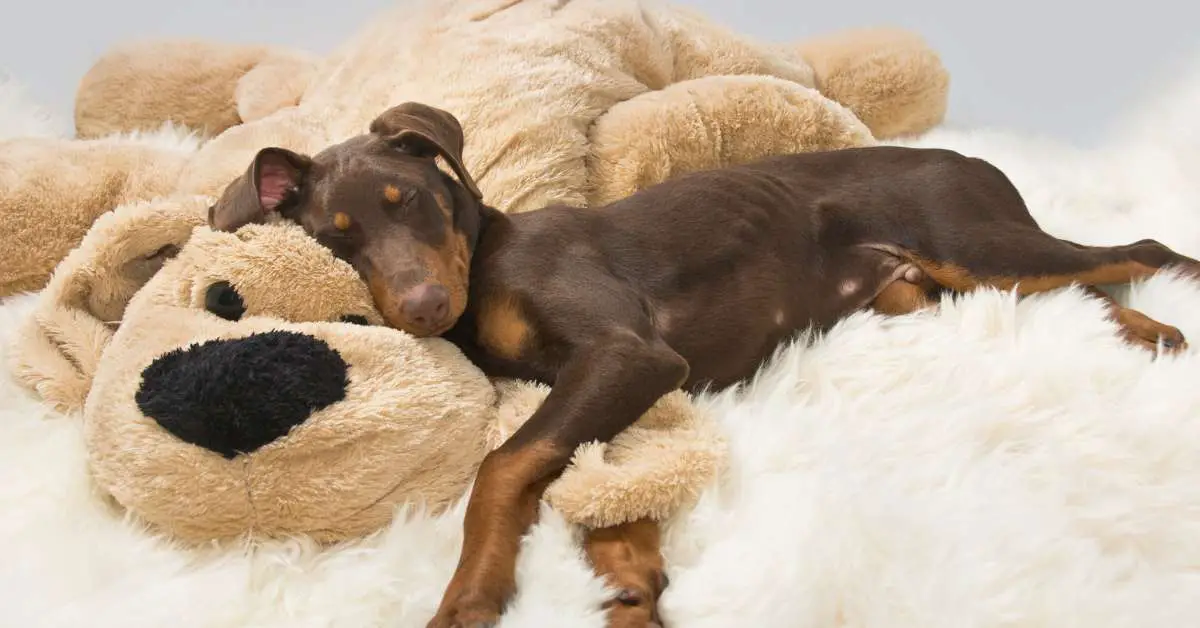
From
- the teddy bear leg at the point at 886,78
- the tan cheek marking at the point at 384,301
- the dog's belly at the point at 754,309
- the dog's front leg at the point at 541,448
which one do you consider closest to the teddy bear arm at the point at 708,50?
the teddy bear leg at the point at 886,78

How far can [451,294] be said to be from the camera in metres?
2.01

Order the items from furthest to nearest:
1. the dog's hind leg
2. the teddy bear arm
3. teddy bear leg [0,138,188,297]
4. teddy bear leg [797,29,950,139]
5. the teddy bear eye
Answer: teddy bear leg [797,29,950,139]
the teddy bear arm
teddy bear leg [0,138,188,297]
the dog's hind leg
the teddy bear eye

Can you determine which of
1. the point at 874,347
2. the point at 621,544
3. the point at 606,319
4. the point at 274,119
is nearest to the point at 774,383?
the point at 874,347

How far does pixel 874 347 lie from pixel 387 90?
1.72 m

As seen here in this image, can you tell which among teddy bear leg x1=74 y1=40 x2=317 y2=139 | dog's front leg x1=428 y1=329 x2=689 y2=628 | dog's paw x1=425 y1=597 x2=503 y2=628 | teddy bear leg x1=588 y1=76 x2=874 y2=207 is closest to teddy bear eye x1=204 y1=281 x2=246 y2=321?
dog's front leg x1=428 y1=329 x2=689 y2=628

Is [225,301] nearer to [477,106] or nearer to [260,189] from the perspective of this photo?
[260,189]

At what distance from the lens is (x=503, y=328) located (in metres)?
2.13

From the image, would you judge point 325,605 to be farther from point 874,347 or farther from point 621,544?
point 874,347

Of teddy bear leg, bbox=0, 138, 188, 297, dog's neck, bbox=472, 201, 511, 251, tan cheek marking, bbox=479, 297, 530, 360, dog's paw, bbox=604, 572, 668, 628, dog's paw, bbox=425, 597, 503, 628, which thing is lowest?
teddy bear leg, bbox=0, 138, 188, 297

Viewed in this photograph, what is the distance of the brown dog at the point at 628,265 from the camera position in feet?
5.83

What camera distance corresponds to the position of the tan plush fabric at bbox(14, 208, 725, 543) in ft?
5.51

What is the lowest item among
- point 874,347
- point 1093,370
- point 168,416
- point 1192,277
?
point 168,416

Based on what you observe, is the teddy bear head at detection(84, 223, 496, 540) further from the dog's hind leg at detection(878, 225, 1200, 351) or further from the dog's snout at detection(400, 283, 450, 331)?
the dog's hind leg at detection(878, 225, 1200, 351)

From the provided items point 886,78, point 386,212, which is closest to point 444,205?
point 386,212
